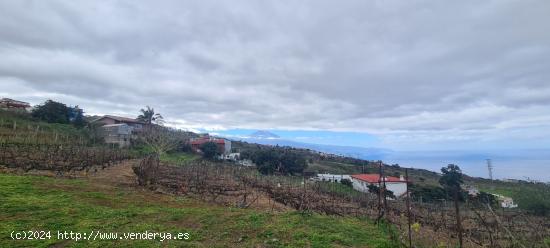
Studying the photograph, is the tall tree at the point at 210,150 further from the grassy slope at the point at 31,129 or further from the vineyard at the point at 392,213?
the vineyard at the point at 392,213

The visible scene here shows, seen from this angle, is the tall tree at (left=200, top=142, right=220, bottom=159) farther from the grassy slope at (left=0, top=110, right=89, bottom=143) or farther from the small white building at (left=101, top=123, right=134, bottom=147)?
the grassy slope at (left=0, top=110, right=89, bottom=143)

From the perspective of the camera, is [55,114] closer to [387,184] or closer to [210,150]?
[210,150]

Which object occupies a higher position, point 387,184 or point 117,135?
point 117,135

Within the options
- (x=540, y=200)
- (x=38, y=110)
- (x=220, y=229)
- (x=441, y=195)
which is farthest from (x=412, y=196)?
(x=38, y=110)

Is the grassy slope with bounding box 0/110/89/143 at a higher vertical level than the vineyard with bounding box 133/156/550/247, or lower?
higher

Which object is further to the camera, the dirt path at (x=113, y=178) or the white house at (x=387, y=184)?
the white house at (x=387, y=184)

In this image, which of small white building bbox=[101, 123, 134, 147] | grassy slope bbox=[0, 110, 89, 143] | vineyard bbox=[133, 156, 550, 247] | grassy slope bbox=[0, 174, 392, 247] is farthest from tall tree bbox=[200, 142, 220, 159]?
grassy slope bbox=[0, 174, 392, 247]

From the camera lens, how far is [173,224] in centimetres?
722

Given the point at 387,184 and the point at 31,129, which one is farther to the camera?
the point at 387,184

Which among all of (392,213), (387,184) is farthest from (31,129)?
(387,184)

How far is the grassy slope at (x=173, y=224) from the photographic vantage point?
611 centimetres

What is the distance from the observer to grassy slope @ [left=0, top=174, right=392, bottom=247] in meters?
6.11

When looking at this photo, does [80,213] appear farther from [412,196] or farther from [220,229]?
[412,196]

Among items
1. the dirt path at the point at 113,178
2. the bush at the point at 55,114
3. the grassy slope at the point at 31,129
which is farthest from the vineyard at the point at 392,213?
the bush at the point at 55,114
